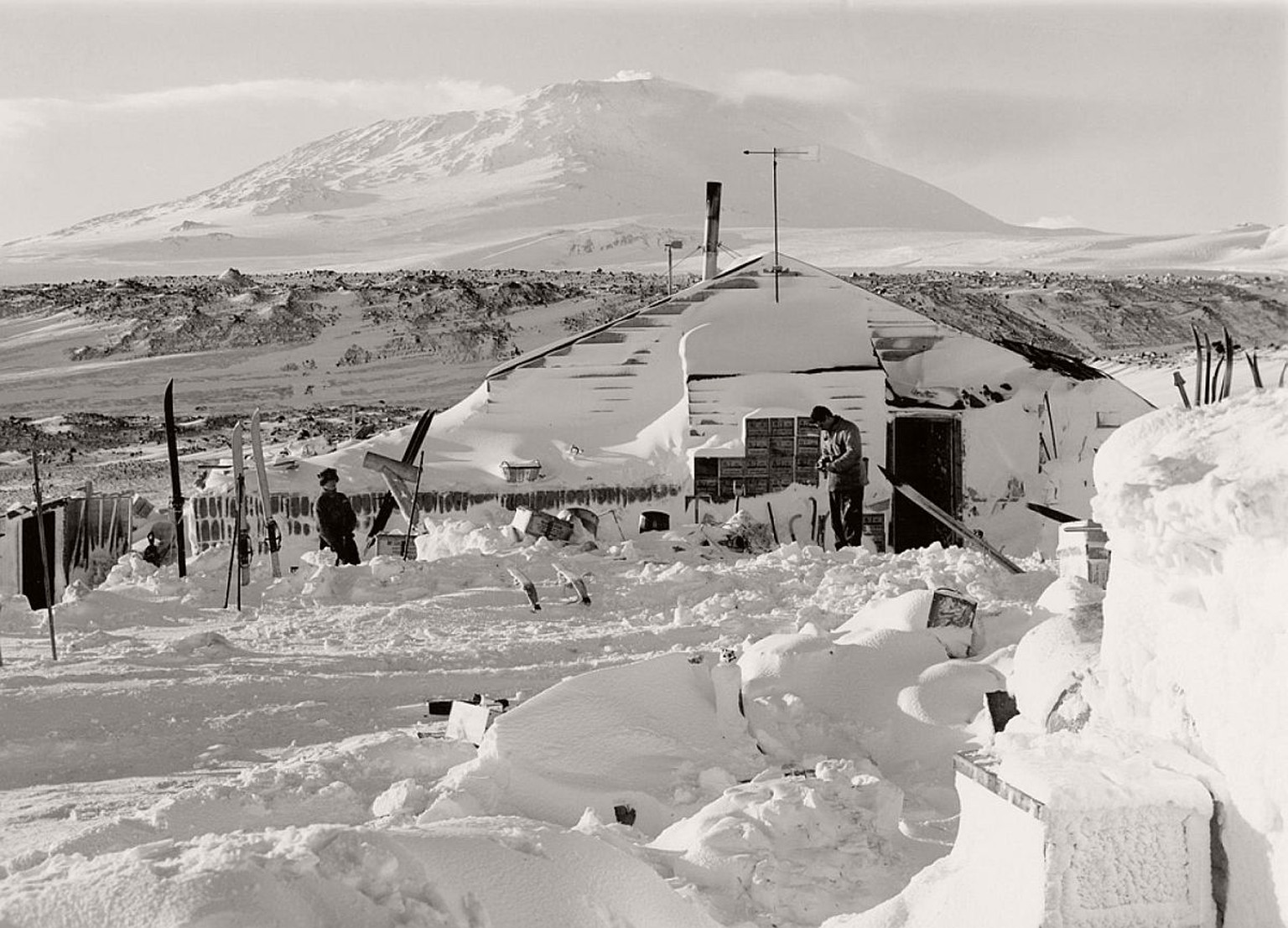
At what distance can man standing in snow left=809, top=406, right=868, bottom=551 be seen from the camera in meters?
12.7

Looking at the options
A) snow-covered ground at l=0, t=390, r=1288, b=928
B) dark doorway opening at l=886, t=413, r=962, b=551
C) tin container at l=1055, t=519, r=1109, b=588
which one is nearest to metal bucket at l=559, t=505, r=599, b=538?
snow-covered ground at l=0, t=390, r=1288, b=928

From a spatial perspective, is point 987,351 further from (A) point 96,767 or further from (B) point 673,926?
(B) point 673,926

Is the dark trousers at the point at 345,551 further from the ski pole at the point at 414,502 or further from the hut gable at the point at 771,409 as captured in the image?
the hut gable at the point at 771,409

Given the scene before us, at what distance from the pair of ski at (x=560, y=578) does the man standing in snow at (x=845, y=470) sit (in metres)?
3.05

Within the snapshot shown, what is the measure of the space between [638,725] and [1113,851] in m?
3.42

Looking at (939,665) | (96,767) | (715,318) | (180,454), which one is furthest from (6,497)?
(939,665)

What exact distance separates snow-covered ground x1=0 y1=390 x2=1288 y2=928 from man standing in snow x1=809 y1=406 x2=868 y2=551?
0.93 metres

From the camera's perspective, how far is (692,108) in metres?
135

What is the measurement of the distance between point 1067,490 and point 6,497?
16727 millimetres

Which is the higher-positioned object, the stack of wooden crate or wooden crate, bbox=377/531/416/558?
the stack of wooden crate

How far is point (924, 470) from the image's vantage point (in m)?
18.0

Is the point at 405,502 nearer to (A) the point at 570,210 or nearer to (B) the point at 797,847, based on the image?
(B) the point at 797,847

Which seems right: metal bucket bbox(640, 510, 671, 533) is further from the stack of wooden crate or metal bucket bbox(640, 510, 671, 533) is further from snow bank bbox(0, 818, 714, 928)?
snow bank bbox(0, 818, 714, 928)

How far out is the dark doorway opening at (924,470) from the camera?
662 inches
